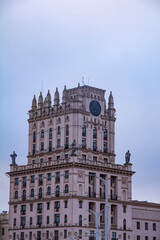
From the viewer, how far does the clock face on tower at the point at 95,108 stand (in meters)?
150

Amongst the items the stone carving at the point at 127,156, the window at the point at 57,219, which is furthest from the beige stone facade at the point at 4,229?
the stone carving at the point at 127,156

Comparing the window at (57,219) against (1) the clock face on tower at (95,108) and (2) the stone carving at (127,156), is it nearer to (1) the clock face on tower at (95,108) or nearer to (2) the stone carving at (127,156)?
(2) the stone carving at (127,156)

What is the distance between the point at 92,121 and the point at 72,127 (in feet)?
21.2

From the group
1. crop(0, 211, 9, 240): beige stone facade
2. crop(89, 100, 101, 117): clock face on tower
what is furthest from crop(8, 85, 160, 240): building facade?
crop(0, 211, 9, 240): beige stone facade

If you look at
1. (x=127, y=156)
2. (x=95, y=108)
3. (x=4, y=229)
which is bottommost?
(x=4, y=229)

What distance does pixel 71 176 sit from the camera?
137750mm

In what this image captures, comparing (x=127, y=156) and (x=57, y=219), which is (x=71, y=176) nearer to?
(x=57, y=219)

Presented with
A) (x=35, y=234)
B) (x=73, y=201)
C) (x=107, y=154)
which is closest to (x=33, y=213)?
(x=35, y=234)

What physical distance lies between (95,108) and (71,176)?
2150 centimetres

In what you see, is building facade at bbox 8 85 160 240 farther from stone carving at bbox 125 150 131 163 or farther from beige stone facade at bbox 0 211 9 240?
beige stone facade at bbox 0 211 9 240

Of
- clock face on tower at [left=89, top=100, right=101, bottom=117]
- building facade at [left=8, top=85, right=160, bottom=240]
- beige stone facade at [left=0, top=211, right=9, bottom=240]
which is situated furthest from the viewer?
beige stone facade at [left=0, top=211, right=9, bottom=240]

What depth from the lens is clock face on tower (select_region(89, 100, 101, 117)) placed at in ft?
492

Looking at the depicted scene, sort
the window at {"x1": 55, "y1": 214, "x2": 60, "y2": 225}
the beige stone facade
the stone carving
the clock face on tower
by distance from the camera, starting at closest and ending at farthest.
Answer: the window at {"x1": 55, "y1": 214, "x2": 60, "y2": 225} → the clock face on tower → the stone carving → the beige stone facade

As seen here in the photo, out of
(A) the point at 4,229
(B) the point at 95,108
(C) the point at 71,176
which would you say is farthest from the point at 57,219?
(B) the point at 95,108
